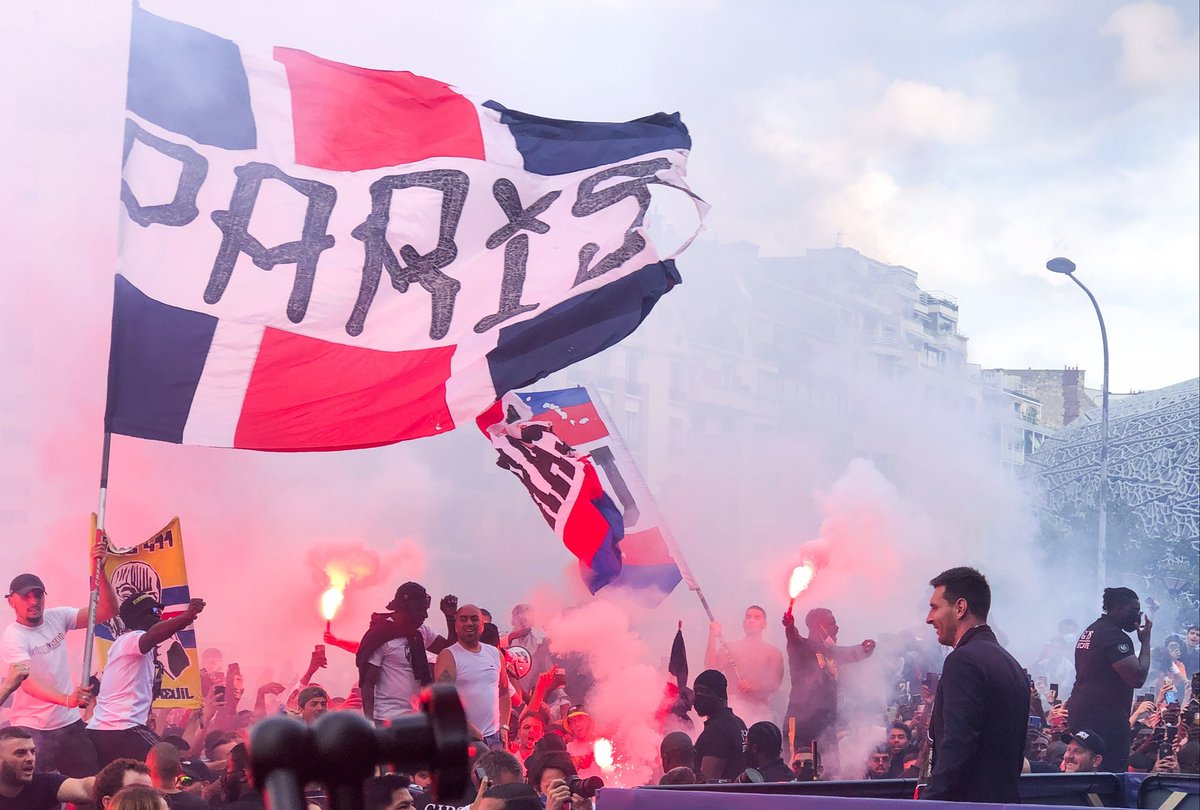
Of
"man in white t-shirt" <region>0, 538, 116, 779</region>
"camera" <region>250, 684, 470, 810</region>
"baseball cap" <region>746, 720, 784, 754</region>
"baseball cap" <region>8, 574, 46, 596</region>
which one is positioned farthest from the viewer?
"baseball cap" <region>8, 574, 46, 596</region>

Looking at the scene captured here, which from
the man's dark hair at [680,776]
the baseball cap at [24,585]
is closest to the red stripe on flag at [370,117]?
the baseball cap at [24,585]

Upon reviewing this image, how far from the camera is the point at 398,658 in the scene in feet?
21.3

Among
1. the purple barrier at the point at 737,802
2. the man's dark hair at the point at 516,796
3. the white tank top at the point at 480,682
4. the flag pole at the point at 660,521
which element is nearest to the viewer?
the purple barrier at the point at 737,802

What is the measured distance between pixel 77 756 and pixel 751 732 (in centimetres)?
319

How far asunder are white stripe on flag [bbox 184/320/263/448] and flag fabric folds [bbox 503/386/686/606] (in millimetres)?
4176

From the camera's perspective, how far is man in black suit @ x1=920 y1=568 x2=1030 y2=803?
390 cm

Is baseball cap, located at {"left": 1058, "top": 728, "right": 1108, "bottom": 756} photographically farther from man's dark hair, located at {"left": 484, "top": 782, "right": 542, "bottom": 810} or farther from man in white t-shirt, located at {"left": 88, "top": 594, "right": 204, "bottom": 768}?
man in white t-shirt, located at {"left": 88, "top": 594, "right": 204, "bottom": 768}

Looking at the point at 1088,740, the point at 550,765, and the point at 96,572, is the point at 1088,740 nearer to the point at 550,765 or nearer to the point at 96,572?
the point at 550,765

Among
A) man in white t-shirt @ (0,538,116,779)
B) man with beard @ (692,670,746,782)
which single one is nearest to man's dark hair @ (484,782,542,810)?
man with beard @ (692,670,746,782)

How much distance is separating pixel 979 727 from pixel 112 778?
2.82m

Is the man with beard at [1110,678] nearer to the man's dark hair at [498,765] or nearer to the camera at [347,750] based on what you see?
the man's dark hair at [498,765]

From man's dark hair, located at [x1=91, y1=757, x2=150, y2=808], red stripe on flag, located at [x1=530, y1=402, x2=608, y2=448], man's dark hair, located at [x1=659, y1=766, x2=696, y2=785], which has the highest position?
red stripe on flag, located at [x1=530, y1=402, x2=608, y2=448]

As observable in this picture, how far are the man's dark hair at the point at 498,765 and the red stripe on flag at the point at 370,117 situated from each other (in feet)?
10.7

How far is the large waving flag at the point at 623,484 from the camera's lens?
34.6 ft
